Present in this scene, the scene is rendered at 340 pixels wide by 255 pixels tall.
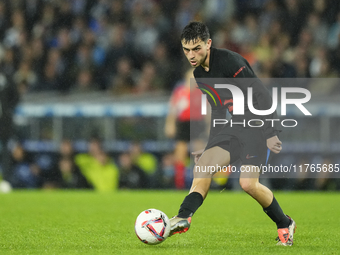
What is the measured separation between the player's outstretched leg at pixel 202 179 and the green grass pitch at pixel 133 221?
0.28 metres

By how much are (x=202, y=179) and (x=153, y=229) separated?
60 cm

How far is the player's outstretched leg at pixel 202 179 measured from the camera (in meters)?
4.42

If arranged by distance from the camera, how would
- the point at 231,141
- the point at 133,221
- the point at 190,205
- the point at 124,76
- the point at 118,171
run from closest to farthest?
1. the point at 190,205
2. the point at 231,141
3. the point at 133,221
4. the point at 118,171
5. the point at 124,76

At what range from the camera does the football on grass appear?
4.25 meters

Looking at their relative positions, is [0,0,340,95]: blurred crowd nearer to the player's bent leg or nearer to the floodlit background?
the floodlit background

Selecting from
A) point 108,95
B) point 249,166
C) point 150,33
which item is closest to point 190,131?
point 108,95

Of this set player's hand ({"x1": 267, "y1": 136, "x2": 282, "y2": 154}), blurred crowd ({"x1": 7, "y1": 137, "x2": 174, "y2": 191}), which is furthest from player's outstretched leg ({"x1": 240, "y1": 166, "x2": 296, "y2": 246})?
blurred crowd ({"x1": 7, "y1": 137, "x2": 174, "y2": 191})

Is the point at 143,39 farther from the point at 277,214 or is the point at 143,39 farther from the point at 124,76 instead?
the point at 277,214

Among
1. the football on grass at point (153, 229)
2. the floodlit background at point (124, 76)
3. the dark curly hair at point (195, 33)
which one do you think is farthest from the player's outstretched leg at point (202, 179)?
the floodlit background at point (124, 76)

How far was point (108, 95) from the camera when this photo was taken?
1185cm

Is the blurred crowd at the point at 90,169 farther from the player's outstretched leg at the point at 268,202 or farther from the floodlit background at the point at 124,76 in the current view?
the player's outstretched leg at the point at 268,202

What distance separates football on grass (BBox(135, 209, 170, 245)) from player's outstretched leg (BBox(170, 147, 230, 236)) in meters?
0.14

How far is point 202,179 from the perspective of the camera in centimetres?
458

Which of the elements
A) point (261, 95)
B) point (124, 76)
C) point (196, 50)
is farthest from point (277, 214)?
point (124, 76)
